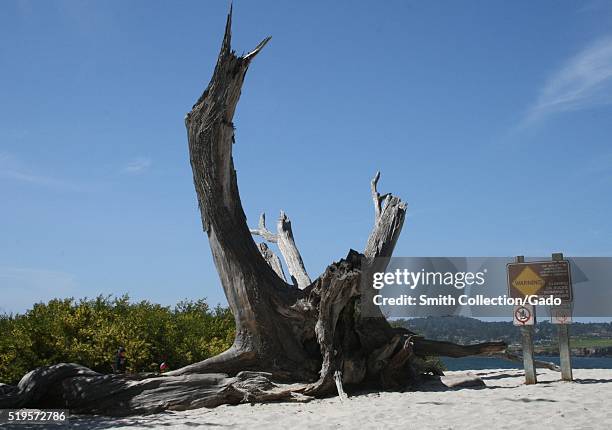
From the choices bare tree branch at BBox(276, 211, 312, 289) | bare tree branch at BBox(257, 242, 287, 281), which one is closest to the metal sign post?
bare tree branch at BBox(276, 211, 312, 289)

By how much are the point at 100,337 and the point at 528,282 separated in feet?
30.3

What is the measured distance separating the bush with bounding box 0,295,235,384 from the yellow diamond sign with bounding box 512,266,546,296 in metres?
7.00

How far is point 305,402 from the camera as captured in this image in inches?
446

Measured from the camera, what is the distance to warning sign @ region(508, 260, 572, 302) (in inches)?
495

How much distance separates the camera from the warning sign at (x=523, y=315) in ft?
41.2

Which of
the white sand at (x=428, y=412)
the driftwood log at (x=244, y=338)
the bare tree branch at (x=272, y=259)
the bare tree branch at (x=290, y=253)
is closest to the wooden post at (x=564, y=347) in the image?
the white sand at (x=428, y=412)

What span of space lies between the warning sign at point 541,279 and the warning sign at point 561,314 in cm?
18

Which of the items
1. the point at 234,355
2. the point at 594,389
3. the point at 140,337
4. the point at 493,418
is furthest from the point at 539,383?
the point at 140,337

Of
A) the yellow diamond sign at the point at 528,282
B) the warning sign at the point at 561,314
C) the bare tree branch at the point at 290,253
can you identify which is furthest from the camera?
the bare tree branch at the point at 290,253

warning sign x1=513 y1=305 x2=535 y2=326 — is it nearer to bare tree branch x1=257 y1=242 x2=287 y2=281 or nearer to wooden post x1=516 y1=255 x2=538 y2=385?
wooden post x1=516 y1=255 x2=538 y2=385

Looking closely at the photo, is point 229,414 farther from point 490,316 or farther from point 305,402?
point 490,316

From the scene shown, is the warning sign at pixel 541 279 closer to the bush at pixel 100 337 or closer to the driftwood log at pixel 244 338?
the driftwood log at pixel 244 338

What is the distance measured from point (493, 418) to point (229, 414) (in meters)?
4.15

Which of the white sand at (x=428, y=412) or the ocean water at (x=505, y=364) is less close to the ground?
the white sand at (x=428, y=412)
